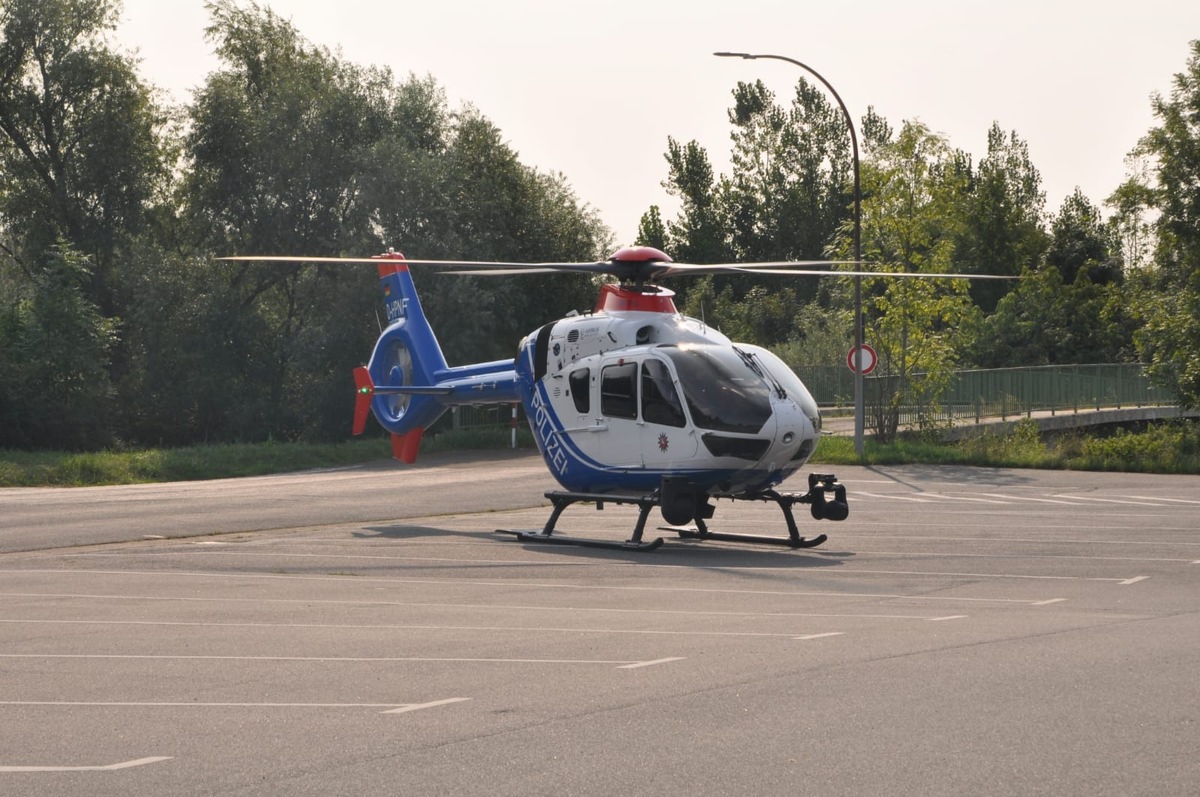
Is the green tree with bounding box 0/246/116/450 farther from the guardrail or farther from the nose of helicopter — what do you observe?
the nose of helicopter

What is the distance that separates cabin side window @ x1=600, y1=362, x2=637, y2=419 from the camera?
18125mm

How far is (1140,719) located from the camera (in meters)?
7.62

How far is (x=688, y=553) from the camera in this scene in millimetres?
17484

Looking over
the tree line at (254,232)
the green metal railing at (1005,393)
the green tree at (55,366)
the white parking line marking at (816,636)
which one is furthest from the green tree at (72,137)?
the white parking line marking at (816,636)

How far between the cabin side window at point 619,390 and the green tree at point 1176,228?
25.7 metres

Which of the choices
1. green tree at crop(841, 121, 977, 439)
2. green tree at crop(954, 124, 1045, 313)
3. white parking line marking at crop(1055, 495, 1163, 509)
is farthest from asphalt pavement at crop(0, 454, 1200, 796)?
green tree at crop(954, 124, 1045, 313)

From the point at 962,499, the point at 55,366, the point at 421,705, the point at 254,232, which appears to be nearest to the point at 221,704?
the point at 421,705

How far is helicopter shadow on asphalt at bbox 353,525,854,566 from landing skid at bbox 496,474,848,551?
0.08 meters

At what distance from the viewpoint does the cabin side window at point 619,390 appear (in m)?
18.1

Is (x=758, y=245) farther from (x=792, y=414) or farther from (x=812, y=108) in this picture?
(x=792, y=414)

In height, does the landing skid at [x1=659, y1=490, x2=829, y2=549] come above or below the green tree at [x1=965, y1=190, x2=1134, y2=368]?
below

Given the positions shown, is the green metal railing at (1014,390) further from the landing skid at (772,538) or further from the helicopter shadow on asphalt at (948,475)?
the landing skid at (772,538)

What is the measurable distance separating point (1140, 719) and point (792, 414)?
31.2ft

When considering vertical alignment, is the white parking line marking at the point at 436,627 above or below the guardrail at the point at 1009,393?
below
